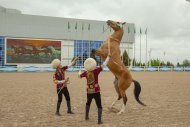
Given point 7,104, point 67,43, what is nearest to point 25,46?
point 67,43

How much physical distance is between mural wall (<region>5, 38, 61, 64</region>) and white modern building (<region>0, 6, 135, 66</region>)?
0.87 m

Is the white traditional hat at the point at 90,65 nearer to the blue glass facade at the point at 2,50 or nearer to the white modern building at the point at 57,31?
the white modern building at the point at 57,31

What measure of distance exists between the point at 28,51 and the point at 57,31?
8.49m

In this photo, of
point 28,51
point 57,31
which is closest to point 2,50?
point 28,51

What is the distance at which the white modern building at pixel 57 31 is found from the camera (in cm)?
7156

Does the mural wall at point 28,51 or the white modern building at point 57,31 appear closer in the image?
the mural wall at point 28,51

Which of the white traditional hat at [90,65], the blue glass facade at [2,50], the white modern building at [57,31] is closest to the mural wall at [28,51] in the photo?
the white modern building at [57,31]

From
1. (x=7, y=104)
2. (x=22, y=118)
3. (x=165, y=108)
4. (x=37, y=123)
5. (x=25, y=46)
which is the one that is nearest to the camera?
(x=37, y=123)

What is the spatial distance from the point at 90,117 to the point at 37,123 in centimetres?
155

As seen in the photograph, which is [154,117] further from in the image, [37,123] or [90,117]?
[37,123]

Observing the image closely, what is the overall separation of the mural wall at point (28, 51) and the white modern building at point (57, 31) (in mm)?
873

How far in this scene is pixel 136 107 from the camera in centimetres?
1045

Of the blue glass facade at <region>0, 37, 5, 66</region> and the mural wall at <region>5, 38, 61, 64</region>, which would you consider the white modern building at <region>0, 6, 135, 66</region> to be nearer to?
the blue glass facade at <region>0, 37, 5, 66</region>

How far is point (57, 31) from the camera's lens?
7525cm
